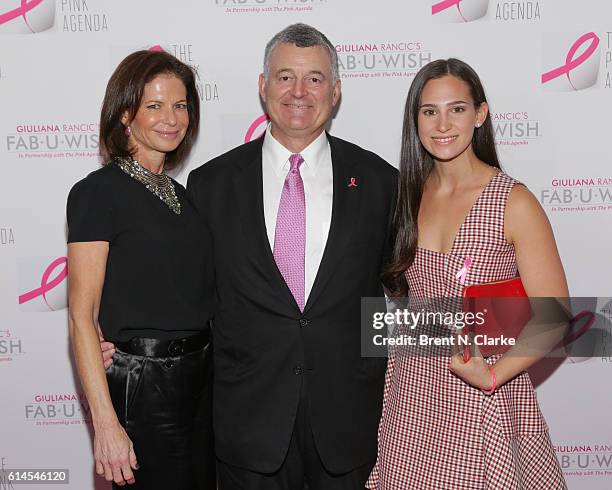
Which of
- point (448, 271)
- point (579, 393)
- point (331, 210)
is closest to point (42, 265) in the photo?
point (331, 210)

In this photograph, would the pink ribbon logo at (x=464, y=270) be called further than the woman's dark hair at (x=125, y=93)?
No

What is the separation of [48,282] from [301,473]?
157cm

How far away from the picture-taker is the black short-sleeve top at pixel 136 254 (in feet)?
6.82

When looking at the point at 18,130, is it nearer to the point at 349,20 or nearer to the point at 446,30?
the point at 349,20

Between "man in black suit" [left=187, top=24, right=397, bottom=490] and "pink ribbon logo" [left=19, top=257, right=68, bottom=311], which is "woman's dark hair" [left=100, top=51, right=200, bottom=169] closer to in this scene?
"man in black suit" [left=187, top=24, right=397, bottom=490]

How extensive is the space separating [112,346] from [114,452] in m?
0.33

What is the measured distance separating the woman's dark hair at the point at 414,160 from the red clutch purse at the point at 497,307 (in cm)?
28

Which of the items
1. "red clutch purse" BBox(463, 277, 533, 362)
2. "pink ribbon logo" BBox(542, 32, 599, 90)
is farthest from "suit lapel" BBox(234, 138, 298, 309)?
"pink ribbon logo" BBox(542, 32, 599, 90)

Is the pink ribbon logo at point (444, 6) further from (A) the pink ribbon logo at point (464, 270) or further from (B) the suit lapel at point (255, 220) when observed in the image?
(A) the pink ribbon logo at point (464, 270)

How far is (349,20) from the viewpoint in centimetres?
301

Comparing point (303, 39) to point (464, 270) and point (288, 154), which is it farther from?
point (464, 270)

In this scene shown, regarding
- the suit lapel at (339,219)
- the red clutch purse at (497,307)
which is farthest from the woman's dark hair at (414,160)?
the red clutch purse at (497,307)

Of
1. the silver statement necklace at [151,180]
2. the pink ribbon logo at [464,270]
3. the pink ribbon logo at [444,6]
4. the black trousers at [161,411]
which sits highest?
the pink ribbon logo at [444,6]

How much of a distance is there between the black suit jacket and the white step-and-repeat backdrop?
771 millimetres
